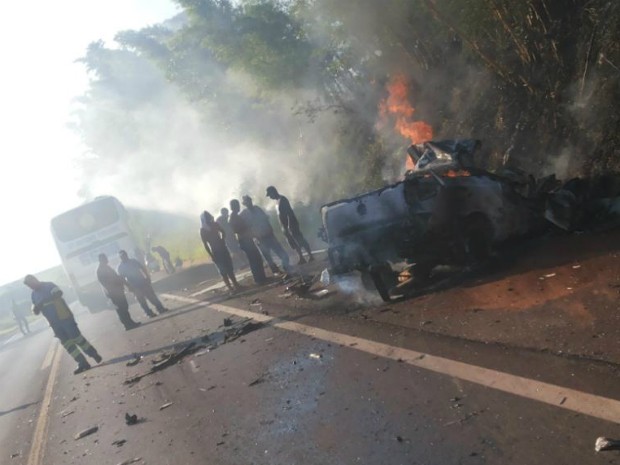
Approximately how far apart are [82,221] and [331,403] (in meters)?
17.9

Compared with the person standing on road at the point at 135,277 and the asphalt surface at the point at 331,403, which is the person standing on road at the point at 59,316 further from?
the person standing on road at the point at 135,277

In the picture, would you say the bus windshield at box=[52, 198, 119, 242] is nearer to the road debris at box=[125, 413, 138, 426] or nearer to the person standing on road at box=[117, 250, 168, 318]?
the person standing on road at box=[117, 250, 168, 318]

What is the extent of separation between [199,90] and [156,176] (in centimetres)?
1888

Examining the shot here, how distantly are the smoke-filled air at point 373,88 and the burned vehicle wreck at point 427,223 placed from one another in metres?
3.30

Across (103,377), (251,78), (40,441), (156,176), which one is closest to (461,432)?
(40,441)

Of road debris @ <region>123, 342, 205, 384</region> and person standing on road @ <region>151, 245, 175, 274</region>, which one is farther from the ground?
person standing on road @ <region>151, 245, 175, 274</region>

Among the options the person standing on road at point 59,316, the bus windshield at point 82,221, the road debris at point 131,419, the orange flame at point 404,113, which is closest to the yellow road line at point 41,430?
the person standing on road at point 59,316

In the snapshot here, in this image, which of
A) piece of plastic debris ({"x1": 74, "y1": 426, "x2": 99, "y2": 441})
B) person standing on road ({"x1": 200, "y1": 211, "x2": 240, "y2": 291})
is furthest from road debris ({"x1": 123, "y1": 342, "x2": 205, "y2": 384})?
person standing on road ({"x1": 200, "y1": 211, "x2": 240, "y2": 291})

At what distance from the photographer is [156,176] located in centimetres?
5131

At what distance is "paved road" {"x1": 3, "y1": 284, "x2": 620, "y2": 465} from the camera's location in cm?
329

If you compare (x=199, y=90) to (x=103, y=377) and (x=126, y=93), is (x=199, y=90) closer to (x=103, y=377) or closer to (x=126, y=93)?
(x=126, y=93)

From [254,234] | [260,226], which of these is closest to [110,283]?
[254,234]

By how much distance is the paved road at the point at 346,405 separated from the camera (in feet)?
10.8

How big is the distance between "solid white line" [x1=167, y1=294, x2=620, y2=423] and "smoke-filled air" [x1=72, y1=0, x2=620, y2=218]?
660cm
